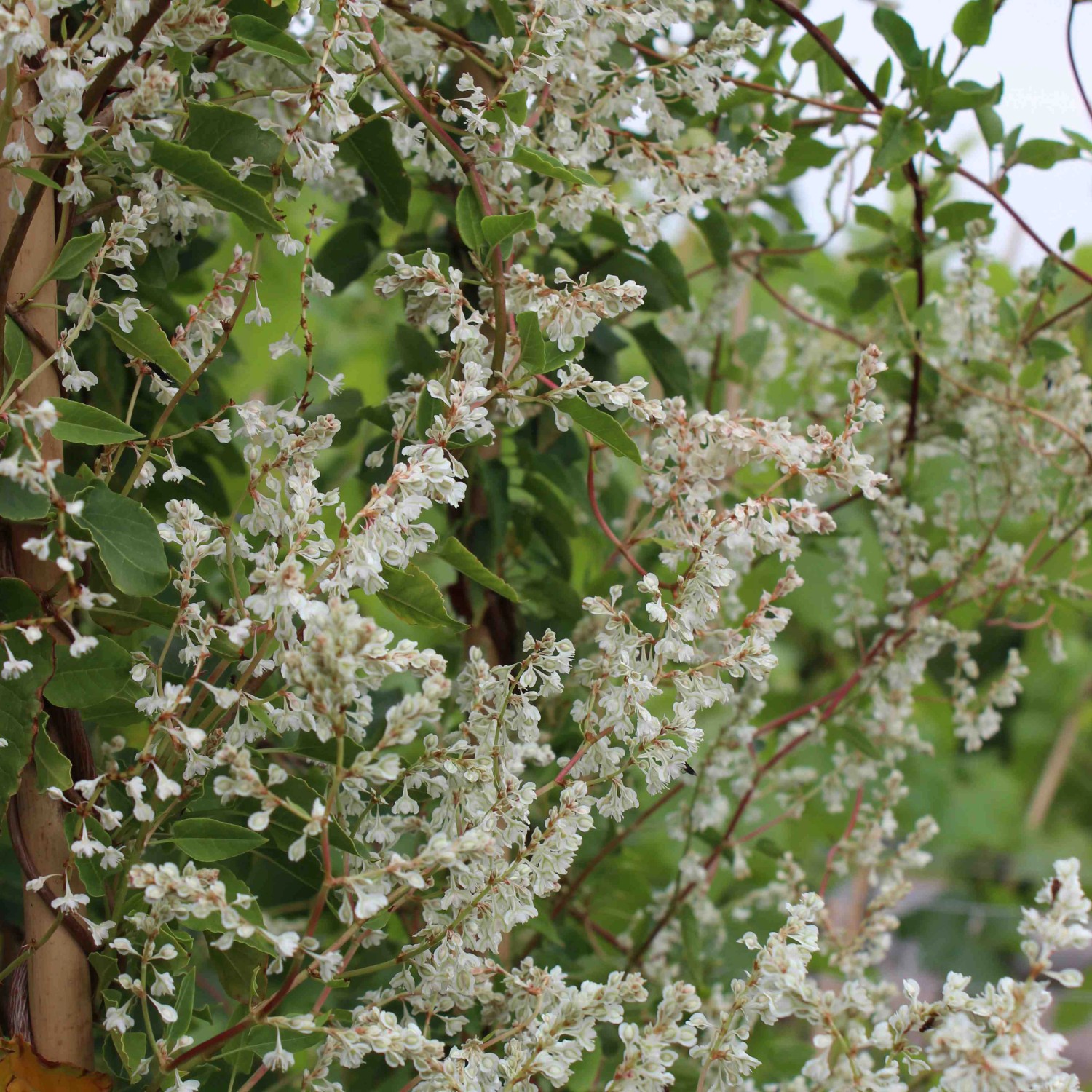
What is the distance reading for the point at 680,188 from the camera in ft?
2.25

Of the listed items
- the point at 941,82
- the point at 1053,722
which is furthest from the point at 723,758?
the point at 1053,722

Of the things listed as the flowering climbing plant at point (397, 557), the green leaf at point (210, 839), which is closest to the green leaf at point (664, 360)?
the flowering climbing plant at point (397, 557)

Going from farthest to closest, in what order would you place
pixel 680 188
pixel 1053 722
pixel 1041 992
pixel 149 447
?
pixel 1053 722 → pixel 680 188 → pixel 149 447 → pixel 1041 992

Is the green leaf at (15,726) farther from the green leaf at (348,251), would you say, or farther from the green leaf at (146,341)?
the green leaf at (348,251)

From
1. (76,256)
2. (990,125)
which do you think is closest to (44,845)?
(76,256)

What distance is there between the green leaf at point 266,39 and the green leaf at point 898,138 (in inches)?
18.5

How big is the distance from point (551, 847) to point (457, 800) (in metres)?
0.06

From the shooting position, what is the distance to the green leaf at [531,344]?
55 centimetres

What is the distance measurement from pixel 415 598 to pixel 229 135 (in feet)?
0.86

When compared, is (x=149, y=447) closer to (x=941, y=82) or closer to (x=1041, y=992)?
(x=1041, y=992)

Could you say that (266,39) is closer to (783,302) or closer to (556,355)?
(556,355)

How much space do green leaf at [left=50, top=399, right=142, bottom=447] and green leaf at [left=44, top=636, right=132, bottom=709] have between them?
0.33 feet

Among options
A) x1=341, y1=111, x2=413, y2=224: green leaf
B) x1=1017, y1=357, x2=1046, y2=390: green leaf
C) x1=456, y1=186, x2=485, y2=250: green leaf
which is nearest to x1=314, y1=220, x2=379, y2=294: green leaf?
x1=341, y1=111, x2=413, y2=224: green leaf

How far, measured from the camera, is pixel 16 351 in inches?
21.5
